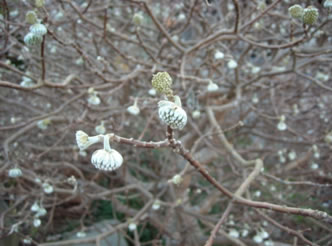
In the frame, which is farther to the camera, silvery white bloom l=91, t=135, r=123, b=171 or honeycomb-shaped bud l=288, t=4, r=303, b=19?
honeycomb-shaped bud l=288, t=4, r=303, b=19

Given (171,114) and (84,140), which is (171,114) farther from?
(84,140)

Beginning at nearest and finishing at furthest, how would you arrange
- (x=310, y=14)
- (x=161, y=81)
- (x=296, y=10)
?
(x=161, y=81), (x=310, y=14), (x=296, y=10)

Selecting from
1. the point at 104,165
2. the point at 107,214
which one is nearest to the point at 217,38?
the point at 104,165

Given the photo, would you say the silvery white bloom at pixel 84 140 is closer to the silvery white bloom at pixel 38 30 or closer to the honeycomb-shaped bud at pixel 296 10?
the silvery white bloom at pixel 38 30

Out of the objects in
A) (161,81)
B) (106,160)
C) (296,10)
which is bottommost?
(106,160)

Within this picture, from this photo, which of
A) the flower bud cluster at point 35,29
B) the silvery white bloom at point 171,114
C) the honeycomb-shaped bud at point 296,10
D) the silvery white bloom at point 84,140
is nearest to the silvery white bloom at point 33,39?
the flower bud cluster at point 35,29

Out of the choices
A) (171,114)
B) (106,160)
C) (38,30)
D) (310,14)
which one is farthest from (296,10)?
(38,30)

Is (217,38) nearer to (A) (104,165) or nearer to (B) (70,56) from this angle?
(A) (104,165)

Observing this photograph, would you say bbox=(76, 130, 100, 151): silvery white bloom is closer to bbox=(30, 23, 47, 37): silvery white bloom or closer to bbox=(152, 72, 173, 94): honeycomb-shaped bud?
bbox=(152, 72, 173, 94): honeycomb-shaped bud

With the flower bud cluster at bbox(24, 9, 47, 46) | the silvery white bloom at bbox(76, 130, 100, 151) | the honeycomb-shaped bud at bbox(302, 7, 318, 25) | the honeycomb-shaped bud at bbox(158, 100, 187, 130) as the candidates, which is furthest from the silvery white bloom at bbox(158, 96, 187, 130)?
the flower bud cluster at bbox(24, 9, 47, 46)
